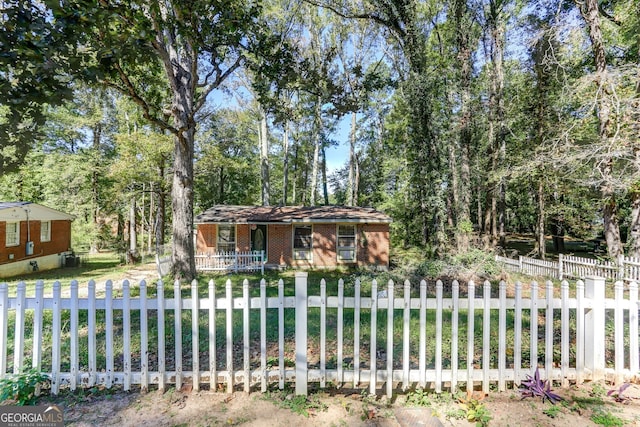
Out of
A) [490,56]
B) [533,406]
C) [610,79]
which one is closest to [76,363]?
[533,406]

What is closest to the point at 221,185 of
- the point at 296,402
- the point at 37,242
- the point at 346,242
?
the point at 37,242

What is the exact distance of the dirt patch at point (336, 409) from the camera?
2443 mm

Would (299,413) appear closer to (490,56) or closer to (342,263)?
(342,263)

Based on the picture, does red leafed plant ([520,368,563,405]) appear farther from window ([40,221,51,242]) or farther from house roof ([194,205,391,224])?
window ([40,221,51,242])

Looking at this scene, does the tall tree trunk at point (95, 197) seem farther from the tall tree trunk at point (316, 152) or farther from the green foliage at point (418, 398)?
the green foliage at point (418, 398)

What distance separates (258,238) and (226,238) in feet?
4.98

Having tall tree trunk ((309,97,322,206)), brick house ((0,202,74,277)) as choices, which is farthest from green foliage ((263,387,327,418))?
tall tree trunk ((309,97,322,206))

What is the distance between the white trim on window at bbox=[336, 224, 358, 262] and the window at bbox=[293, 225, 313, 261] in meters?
1.35

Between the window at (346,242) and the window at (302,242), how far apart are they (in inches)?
55.4

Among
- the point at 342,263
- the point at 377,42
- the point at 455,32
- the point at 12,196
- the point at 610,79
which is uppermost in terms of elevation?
the point at 377,42

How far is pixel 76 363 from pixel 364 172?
83.5ft

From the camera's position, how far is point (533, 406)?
264cm

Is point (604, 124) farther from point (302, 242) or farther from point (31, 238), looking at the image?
point (31, 238)

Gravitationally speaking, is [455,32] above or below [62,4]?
above
